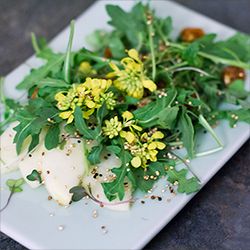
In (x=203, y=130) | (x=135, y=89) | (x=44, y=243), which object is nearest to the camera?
(x=44, y=243)

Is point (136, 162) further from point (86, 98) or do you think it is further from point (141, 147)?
point (86, 98)

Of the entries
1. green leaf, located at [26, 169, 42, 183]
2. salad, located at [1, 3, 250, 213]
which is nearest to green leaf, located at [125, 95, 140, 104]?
salad, located at [1, 3, 250, 213]

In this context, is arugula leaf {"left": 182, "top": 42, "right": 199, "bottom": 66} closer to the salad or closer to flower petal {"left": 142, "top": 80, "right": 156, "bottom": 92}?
the salad

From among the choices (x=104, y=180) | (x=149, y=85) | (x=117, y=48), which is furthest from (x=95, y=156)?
(x=117, y=48)

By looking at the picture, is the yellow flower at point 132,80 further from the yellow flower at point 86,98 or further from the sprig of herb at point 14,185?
the sprig of herb at point 14,185

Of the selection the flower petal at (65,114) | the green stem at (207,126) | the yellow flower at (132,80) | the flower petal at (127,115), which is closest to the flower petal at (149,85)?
the yellow flower at (132,80)

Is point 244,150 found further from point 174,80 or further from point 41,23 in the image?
point 41,23

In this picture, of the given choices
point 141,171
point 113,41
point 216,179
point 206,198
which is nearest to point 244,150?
point 216,179
